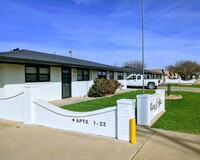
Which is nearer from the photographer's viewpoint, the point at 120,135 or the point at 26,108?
the point at 120,135

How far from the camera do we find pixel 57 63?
1186 centimetres

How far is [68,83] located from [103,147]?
10.1 m

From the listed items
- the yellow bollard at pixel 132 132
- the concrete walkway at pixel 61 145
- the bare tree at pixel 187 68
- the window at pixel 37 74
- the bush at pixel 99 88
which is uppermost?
the bare tree at pixel 187 68

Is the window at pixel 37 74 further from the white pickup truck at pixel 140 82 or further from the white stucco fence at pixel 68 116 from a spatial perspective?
the white pickup truck at pixel 140 82

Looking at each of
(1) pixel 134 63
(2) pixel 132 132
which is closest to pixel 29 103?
(2) pixel 132 132

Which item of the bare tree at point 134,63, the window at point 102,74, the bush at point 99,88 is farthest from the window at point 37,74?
the bare tree at point 134,63

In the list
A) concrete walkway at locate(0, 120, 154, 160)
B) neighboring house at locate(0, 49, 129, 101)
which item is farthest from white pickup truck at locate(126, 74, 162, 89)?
concrete walkway at locate(0, 120, 154, 160)

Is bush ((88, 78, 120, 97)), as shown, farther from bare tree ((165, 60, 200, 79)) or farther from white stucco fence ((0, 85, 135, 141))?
bare tree ((165, 60, 200, 79))

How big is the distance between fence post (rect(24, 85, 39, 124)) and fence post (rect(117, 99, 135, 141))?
3476mm

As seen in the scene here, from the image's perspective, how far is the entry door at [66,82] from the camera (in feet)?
45.6

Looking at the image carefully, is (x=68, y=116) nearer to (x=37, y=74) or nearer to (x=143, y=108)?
(x=143, y=108)

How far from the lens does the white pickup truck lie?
25125 mm

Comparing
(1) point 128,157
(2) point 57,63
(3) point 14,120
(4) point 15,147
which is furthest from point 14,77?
(1) point 128,157

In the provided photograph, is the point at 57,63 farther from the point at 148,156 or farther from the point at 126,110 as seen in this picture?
the point at 148,156
